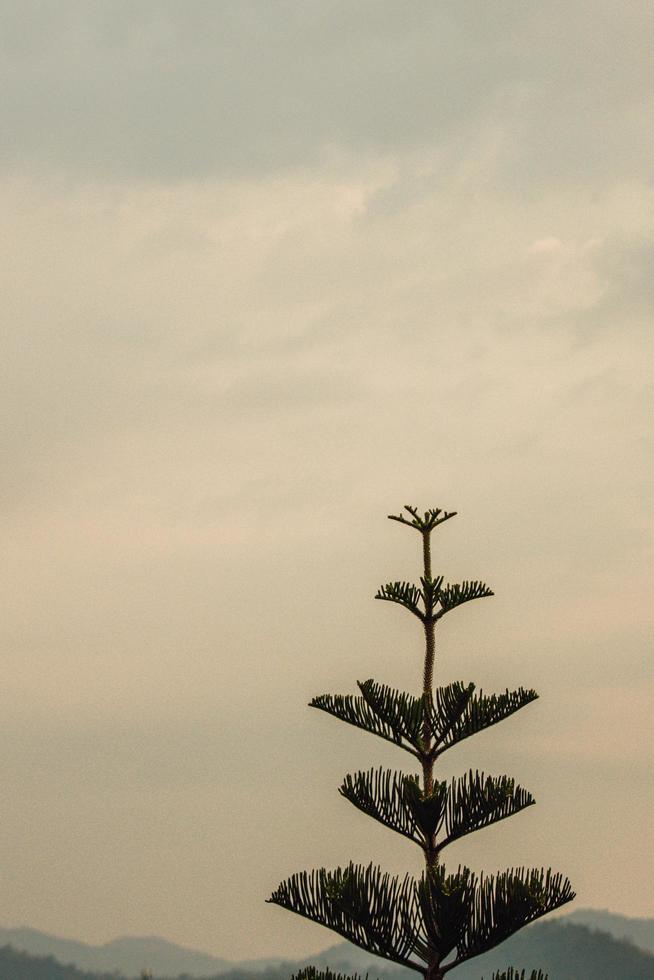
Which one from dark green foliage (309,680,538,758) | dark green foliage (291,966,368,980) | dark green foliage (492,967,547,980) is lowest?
dark green foliage (291,966,368,980)

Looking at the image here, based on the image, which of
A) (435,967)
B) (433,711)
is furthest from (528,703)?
(435,967)

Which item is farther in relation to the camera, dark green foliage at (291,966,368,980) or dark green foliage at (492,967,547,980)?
dark green foliage at (291,966,368,980)

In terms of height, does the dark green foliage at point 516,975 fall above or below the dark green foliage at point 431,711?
below

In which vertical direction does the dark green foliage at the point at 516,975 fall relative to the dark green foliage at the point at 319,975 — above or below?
above

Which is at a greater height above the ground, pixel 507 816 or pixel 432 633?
pixel 432 633

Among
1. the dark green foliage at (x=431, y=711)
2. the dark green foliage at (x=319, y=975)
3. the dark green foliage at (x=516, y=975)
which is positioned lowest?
the dark green foliage at (x=319, y=975)

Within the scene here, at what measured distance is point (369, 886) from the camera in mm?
11453

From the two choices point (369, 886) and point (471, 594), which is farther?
point (471, 594)

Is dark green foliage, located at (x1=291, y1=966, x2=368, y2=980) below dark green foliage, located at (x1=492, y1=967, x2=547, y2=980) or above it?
below

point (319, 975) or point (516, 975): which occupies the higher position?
point (516, 975)

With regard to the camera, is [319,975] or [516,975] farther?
[319,975]

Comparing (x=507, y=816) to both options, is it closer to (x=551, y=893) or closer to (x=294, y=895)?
(x=551, y=893)

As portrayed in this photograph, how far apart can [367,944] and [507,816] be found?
1.63 metres

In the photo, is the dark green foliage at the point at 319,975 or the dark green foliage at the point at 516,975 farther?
the dark green foliage at the point at 319,975
